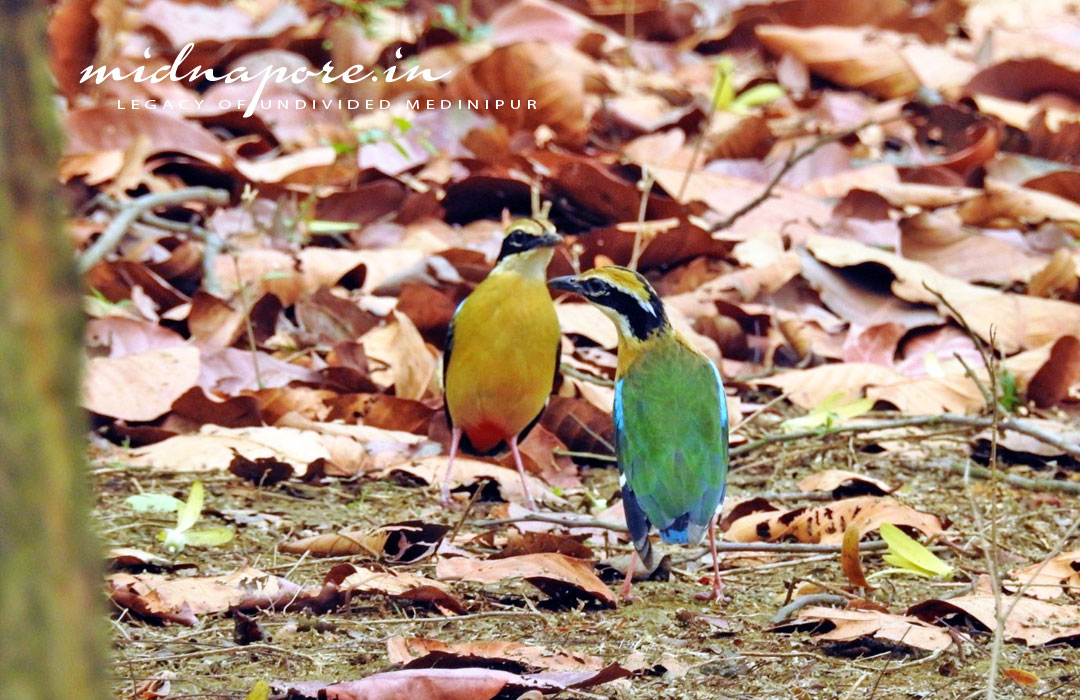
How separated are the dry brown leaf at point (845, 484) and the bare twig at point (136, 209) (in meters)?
2.91

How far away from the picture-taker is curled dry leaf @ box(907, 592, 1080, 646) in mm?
3793

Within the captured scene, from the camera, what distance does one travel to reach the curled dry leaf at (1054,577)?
13.9ft

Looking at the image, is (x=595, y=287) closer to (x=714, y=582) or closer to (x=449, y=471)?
(x=449, y=471)

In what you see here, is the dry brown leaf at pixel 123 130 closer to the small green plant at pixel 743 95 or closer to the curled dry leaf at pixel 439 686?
the small green plant at pixel 743 95

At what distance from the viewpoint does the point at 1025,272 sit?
7133 millimetres

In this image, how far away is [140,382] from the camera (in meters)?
5.55

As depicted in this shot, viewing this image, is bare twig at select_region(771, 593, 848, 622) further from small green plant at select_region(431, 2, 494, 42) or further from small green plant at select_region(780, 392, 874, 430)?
small green plant at select_region(431, 2, 494, 42)

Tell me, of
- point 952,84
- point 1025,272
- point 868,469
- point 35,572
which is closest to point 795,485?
point 868,469

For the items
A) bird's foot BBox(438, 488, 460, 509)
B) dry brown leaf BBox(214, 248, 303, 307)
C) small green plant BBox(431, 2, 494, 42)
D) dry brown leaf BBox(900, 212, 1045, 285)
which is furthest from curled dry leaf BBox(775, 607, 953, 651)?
small green plant BBox(431, 2, 494, 42)

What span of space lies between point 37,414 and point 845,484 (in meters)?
4.16

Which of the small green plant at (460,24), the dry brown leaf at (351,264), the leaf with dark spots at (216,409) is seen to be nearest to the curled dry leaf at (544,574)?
the leaf with dark spots at (216,409)

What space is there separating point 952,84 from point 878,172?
1891mm

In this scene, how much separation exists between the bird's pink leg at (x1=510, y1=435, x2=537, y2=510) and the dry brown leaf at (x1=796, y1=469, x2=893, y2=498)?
3.20ft

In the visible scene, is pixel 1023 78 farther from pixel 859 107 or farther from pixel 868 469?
pixel 868 469
